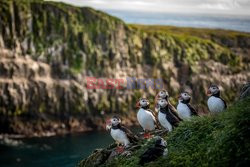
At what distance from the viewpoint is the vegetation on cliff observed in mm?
11844

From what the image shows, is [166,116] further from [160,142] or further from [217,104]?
[160,142]

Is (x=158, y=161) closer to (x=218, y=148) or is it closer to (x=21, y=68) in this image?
(x=218, y=148)

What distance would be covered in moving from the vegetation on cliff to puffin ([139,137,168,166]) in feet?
0.76

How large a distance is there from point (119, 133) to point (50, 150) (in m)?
61.6

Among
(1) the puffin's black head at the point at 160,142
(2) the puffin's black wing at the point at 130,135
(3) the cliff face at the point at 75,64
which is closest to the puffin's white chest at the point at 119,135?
(2) the puffin's black wing at the point at 130,135

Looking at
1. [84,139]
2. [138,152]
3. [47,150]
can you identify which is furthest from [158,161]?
[84,139]

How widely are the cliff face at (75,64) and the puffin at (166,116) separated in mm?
80803

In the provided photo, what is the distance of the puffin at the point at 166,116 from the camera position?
16375 millimetres

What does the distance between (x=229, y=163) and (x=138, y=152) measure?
455 centimetres

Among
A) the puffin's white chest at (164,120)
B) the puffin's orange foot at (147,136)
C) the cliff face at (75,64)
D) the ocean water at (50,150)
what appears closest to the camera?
the puffin's white chest at (164,120)

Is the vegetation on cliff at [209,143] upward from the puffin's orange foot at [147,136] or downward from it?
downward

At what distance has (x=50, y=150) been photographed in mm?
75938

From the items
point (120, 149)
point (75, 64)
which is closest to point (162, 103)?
point (120, 149)

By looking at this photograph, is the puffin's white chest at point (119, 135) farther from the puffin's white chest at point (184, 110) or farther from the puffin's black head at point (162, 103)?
the puffin's white chest at point (184, 110)
